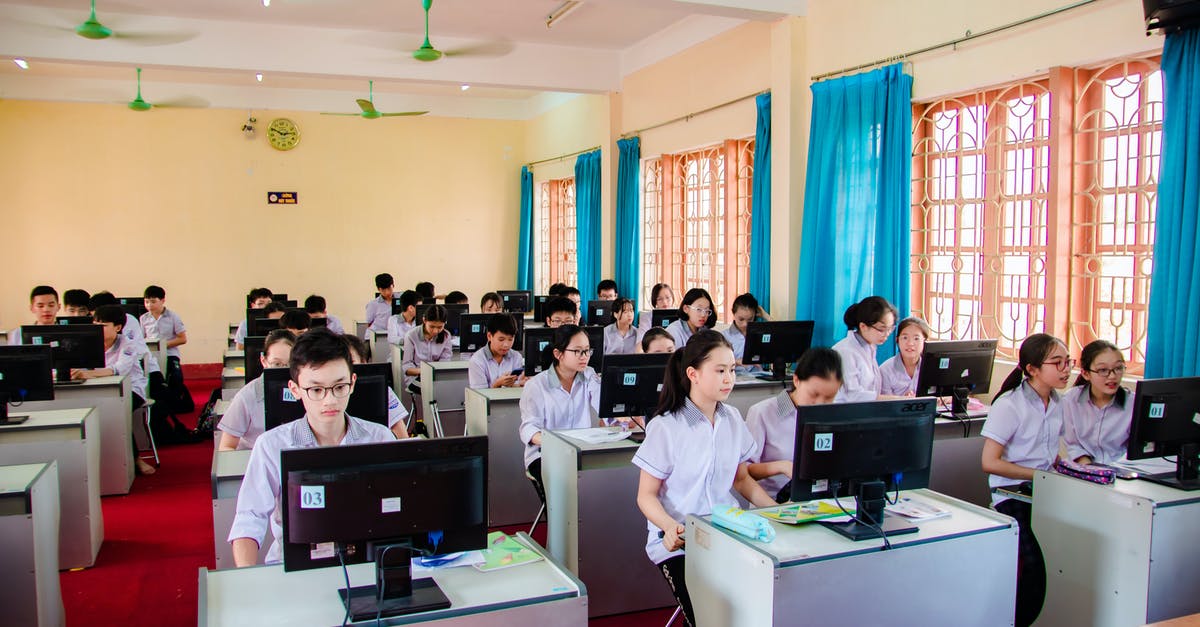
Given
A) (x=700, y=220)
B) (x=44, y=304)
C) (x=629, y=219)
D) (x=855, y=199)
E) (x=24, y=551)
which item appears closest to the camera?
(x=24, y=551)

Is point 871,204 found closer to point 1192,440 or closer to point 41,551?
point 1192,440

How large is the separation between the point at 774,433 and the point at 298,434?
1944 mm

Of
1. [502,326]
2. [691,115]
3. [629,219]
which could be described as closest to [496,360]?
[502,326]

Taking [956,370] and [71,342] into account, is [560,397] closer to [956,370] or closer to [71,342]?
[956,370]

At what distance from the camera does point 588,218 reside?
10508mm

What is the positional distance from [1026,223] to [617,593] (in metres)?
3.22

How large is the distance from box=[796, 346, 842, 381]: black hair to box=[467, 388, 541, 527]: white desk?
1897mm

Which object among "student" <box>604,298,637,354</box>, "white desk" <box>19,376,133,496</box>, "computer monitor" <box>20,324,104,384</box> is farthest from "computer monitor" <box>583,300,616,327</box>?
"computer monitor" <box>20,324,104,384</box>

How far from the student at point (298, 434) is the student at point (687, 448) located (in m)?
0.88

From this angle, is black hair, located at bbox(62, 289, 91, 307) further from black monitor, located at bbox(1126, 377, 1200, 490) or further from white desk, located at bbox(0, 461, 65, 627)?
black monitor, located at bbox(1126, 377, 1200, 490)

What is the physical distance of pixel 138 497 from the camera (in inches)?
228

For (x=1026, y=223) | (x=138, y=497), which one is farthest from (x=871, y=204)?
(x=138, y=497)

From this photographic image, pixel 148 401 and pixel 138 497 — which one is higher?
pixel 148 401

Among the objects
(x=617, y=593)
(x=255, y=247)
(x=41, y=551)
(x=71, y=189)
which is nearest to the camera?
(x=41, y=551)
